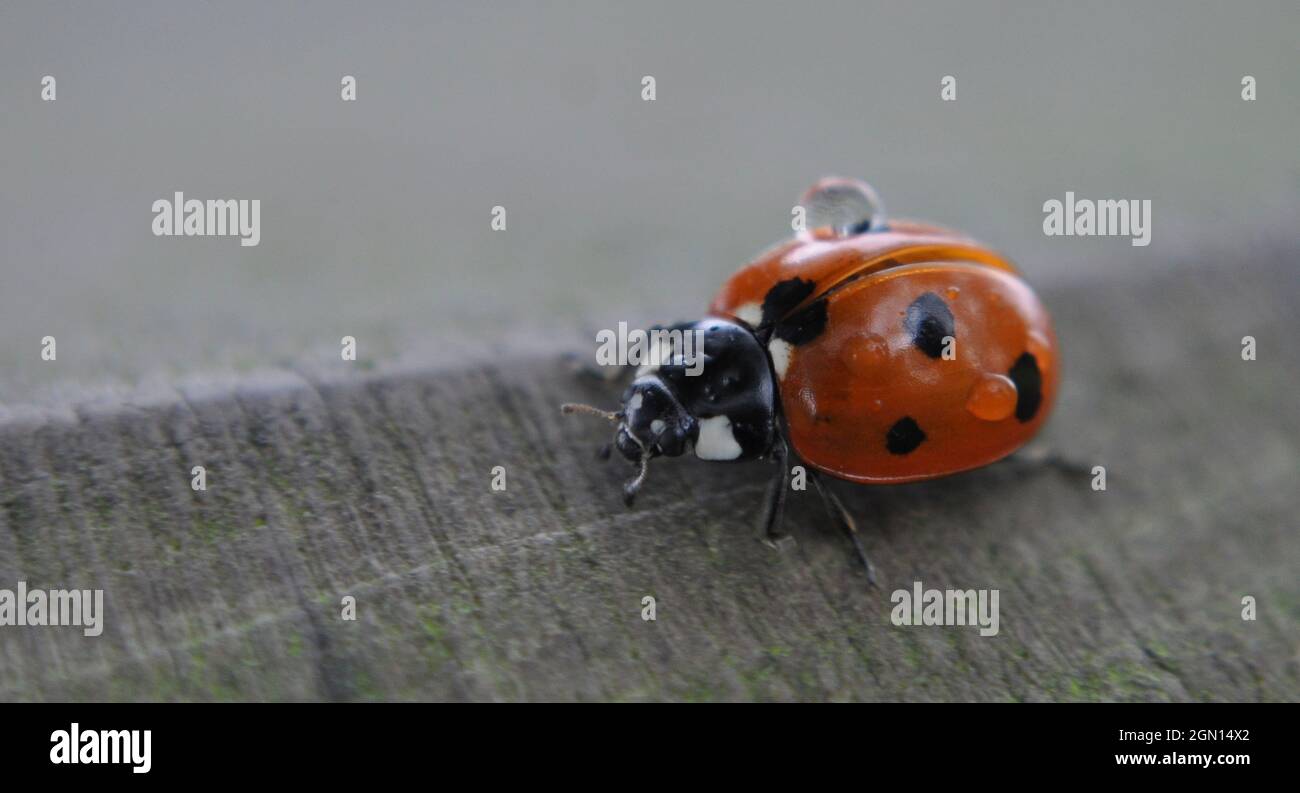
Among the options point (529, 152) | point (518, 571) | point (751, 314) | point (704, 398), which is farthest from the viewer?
point (529, 152)

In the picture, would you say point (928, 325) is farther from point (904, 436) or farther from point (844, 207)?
point (844, 207)

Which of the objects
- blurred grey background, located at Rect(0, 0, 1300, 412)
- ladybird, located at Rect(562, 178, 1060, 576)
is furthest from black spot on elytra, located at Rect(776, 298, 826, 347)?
blurred grey background, located at Rect(0, 0, 1300, 412)

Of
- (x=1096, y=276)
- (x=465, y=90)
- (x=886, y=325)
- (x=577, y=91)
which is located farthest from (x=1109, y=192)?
(x=465, y=90)

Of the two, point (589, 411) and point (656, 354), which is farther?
point (656, 354)

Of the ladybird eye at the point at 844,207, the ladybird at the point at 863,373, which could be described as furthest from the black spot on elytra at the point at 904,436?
the ladybird eye at the point at 844,207

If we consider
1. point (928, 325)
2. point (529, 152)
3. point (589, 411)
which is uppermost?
point (529, 152)

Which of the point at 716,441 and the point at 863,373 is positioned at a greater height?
the point at 863,373

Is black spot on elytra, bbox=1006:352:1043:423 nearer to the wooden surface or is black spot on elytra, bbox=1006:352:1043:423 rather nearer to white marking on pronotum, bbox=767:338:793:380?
the wooden surface

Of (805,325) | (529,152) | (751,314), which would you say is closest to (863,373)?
(805,325)
